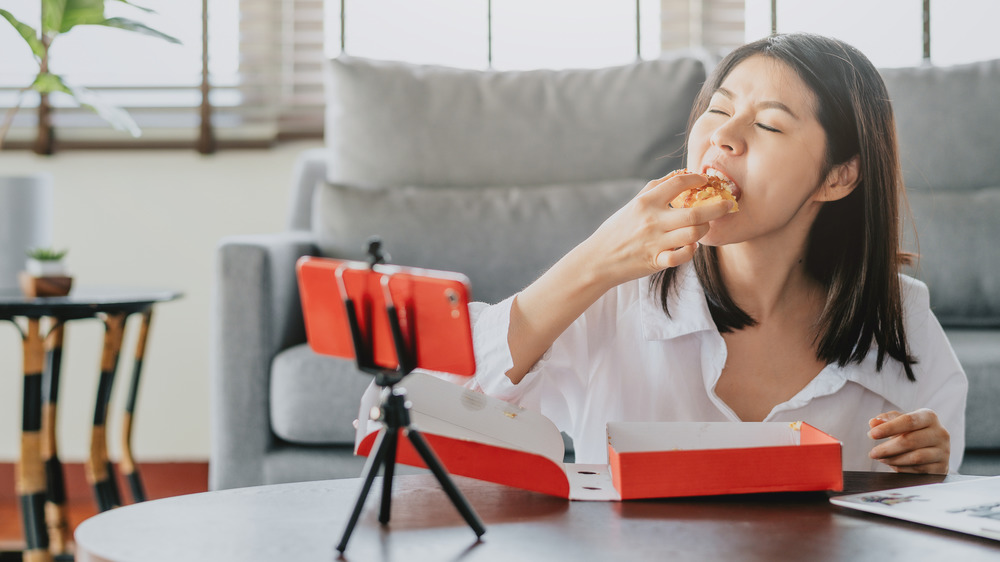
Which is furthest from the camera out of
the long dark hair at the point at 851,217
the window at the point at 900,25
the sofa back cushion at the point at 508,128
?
the window at the point at 900,25

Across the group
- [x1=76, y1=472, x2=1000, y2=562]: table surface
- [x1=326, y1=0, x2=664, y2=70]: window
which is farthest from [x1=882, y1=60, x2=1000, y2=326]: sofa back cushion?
[x1=76, y1=472, x2=1000, y2=562]: table surface

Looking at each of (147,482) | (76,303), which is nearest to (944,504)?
(76,303)

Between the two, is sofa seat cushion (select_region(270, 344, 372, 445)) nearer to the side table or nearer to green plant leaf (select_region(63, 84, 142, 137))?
the side table

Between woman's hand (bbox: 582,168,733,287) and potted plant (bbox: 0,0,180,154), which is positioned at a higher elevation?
potted plant (bbox: 0,0,180,154)

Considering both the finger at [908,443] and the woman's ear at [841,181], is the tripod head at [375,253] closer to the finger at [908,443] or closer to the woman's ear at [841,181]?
the finger at [908,443]

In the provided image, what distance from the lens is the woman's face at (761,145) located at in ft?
3.20

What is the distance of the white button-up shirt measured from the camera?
1040 mm

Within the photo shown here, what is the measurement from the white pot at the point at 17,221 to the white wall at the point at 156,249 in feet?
2.21

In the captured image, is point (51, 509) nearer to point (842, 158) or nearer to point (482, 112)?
point (482, 112)

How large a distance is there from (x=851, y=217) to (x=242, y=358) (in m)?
1.17

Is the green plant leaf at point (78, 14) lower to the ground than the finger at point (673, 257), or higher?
higher

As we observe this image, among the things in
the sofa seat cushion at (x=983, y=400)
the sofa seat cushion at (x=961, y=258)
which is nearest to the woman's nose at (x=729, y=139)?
the sofa seat cushion at (x=983, y=400)

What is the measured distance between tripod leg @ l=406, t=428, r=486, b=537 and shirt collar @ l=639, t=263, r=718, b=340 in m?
0.55

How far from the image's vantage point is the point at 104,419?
1.97 m
